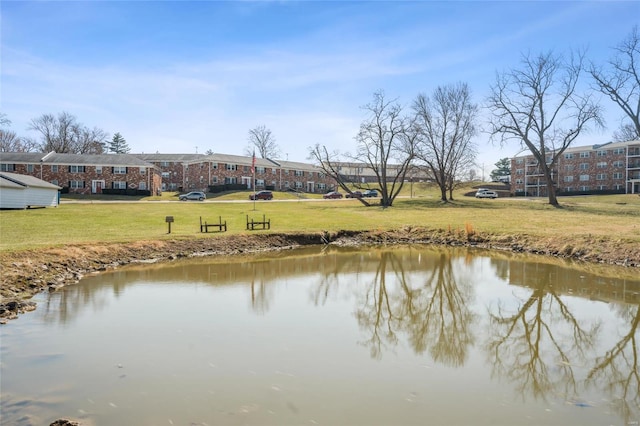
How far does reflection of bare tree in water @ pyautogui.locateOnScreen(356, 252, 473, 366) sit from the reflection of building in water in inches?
109

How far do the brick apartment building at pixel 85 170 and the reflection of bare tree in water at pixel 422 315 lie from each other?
177ft

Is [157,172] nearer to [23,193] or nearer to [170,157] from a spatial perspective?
[170,157]

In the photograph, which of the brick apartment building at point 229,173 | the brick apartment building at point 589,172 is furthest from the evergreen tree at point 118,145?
the brick apartment building at point 589,172

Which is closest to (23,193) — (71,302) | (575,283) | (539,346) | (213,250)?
(213,250)

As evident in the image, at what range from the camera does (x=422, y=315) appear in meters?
12.3

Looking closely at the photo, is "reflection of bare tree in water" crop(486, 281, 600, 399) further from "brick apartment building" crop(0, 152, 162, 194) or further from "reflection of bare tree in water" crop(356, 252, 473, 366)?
"brick apartment building" crop(0, 152, 162, 194)

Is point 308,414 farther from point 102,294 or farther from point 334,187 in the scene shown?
point 334,187

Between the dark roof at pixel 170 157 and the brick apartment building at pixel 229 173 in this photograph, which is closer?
the brick apartment building at pixel 229 173

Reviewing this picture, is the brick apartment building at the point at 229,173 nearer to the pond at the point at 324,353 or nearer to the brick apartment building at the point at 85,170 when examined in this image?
the brick apartment building at the point at 85,170

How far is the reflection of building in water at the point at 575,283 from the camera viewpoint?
47.8 ft

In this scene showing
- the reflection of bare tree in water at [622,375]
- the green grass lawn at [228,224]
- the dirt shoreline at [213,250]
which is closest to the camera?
the reflection of bare tree in water at [622,375]

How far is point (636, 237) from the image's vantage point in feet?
74.3

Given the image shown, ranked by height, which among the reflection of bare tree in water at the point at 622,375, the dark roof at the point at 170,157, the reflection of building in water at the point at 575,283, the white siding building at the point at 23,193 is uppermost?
the dark roof at the point at 170,157

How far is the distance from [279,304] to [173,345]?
4.30 m
